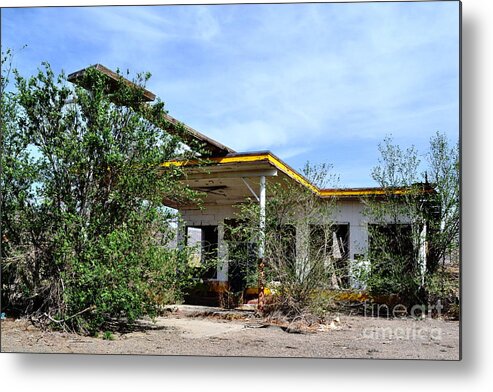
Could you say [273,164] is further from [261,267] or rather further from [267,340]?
[267,340]

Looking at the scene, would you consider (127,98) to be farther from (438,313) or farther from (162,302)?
(438,313)

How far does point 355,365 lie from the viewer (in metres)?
4.48

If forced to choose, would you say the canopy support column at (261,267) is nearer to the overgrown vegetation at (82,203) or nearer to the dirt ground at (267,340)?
the dirt ground at (267,340)

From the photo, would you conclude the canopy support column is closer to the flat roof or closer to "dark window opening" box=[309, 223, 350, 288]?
"dark window opening" box=[309, 223, 350, 288]

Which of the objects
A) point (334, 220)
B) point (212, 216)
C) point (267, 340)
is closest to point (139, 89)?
point (267, 340)

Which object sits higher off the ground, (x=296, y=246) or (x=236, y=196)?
(x=236, y=196)

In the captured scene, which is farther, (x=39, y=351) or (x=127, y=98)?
(x=127, y=98)

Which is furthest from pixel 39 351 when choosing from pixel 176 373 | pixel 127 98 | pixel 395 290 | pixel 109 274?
pixel 395 290

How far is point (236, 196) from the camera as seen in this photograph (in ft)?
34.7

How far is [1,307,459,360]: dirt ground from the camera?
5070 mm

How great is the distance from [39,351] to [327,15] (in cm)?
403

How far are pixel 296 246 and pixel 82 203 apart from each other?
2712 mm

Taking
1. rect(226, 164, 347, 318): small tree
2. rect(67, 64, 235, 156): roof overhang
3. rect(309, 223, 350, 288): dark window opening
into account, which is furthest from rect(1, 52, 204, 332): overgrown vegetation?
rect(309, 223, 350, 288): dark window opening

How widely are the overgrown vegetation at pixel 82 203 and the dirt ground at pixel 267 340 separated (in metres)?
0.32
